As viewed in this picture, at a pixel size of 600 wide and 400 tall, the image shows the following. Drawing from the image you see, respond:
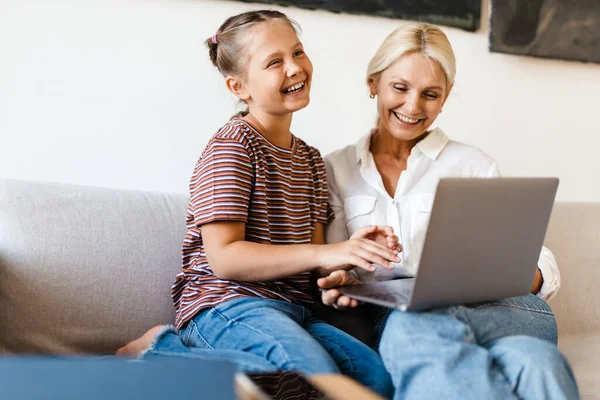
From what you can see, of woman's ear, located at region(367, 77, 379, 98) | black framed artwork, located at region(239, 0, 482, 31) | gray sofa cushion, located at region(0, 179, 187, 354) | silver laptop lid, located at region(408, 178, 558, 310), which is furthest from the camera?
black framed artwork, located at region(239, 0, 482, 31)

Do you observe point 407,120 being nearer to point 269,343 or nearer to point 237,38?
point 237,38

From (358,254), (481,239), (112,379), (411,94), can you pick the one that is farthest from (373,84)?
(112,379)

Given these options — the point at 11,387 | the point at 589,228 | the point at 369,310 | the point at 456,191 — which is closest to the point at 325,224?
the point at 369,310

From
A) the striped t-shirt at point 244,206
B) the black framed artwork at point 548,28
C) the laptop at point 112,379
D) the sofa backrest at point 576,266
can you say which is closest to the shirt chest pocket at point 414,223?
the striped t-shirt at point 244,206

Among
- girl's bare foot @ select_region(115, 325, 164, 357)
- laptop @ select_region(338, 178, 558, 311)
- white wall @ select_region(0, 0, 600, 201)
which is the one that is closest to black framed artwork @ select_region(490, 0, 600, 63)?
white wall @ select_region(0, 0, 600, 201)

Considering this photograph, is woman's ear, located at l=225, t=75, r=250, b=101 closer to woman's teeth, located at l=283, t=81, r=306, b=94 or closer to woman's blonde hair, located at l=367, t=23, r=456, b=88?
woman's teeth, located at l=283, t=81, r=306, b=94

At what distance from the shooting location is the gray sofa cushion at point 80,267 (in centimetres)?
139

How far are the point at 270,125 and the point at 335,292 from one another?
0.42 metres

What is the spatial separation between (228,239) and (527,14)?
141 cm

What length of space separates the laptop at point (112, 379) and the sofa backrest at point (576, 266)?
1.41m

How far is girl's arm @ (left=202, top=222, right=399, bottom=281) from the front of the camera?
1302 millimetres

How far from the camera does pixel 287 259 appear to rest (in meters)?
1.32

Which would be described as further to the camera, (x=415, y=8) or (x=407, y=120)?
(x=415, y=8)

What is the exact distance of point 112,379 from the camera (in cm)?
75
